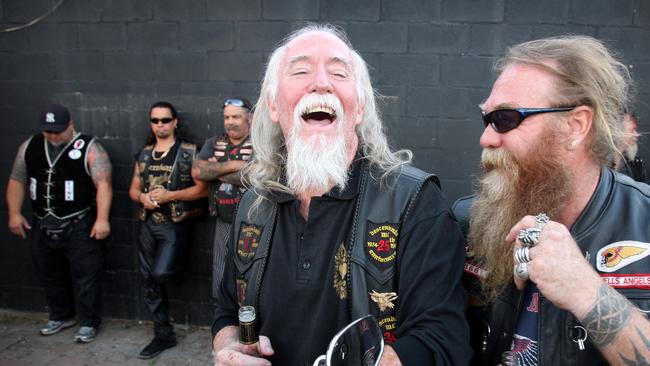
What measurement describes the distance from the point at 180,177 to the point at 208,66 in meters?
1.13

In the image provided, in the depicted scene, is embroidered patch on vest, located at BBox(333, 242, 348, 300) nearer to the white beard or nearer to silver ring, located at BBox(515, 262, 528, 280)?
the white beard

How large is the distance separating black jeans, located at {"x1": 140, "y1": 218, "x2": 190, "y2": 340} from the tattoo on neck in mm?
3976

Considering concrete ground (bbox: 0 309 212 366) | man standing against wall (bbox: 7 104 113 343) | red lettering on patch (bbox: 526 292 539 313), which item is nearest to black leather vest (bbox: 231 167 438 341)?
red lettering on patch (bbox: 526 292 539 313)

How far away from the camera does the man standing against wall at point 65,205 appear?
4691 mm

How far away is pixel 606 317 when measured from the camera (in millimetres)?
1315

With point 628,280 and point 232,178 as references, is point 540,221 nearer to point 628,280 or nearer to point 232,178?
point 628,280

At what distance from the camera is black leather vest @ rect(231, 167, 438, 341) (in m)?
1.68

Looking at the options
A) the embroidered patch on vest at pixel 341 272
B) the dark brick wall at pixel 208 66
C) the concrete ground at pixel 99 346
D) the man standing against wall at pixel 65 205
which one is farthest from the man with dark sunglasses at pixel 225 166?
the embroidered patch on vest at pixel 341 272

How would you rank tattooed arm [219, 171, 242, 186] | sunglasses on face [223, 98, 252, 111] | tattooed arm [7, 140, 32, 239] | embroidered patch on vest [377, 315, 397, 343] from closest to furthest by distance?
embroidered patch on vest [377, 315, 397, 343] → tattooed arm [219, 171, 242, 186] → sunglasses on face [223, 98, 252, 111] → tattooed arm [7, 140, 32, 239]

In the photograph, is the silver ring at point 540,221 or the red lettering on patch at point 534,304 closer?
the silver ring at point 540,221

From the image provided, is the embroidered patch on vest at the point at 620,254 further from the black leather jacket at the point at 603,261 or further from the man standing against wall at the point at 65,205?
the man standing against wall at the point at 65,205

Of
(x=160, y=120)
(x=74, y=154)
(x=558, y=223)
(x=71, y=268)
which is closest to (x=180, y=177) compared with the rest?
(x=160, y=120)

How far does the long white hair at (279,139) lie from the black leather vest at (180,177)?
249 cm

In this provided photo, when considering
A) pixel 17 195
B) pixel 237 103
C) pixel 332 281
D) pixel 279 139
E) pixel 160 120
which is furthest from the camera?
pixel 17 195
